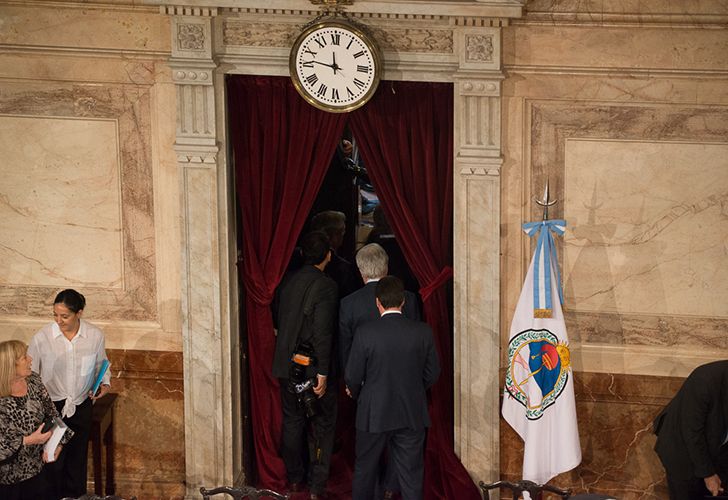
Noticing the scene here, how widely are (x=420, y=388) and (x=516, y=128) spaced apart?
5.54 feet

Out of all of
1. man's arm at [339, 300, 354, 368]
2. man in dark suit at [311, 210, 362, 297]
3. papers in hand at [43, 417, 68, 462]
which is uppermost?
man in dark suit at [311, 210, 362, 297]

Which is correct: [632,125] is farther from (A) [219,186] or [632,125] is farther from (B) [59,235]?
(B) [59,235]

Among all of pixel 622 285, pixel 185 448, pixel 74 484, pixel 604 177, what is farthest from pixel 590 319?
pixel 74 484

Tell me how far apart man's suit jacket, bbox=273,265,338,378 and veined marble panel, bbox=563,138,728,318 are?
150 centimetres

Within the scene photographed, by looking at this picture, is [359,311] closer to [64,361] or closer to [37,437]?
[64,361]

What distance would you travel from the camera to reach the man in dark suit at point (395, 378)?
600cm

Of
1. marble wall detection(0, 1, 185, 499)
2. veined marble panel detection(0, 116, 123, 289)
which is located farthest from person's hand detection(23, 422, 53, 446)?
veined marble panel detection(0, 116, 123, 289)

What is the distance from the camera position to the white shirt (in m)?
6.17

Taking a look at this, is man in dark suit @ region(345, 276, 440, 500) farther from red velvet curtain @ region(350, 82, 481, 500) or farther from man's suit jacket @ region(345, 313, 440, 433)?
red velvet curtain @ region(350, 82, 481, 500)

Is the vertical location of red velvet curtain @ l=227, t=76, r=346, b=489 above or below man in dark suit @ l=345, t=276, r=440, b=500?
above

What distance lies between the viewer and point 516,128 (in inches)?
252

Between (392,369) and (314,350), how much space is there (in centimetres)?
75

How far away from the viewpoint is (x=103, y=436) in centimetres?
668

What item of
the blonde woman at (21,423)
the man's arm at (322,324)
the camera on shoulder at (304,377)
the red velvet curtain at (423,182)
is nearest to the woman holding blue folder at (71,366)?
the blonde woman at (21,423)
